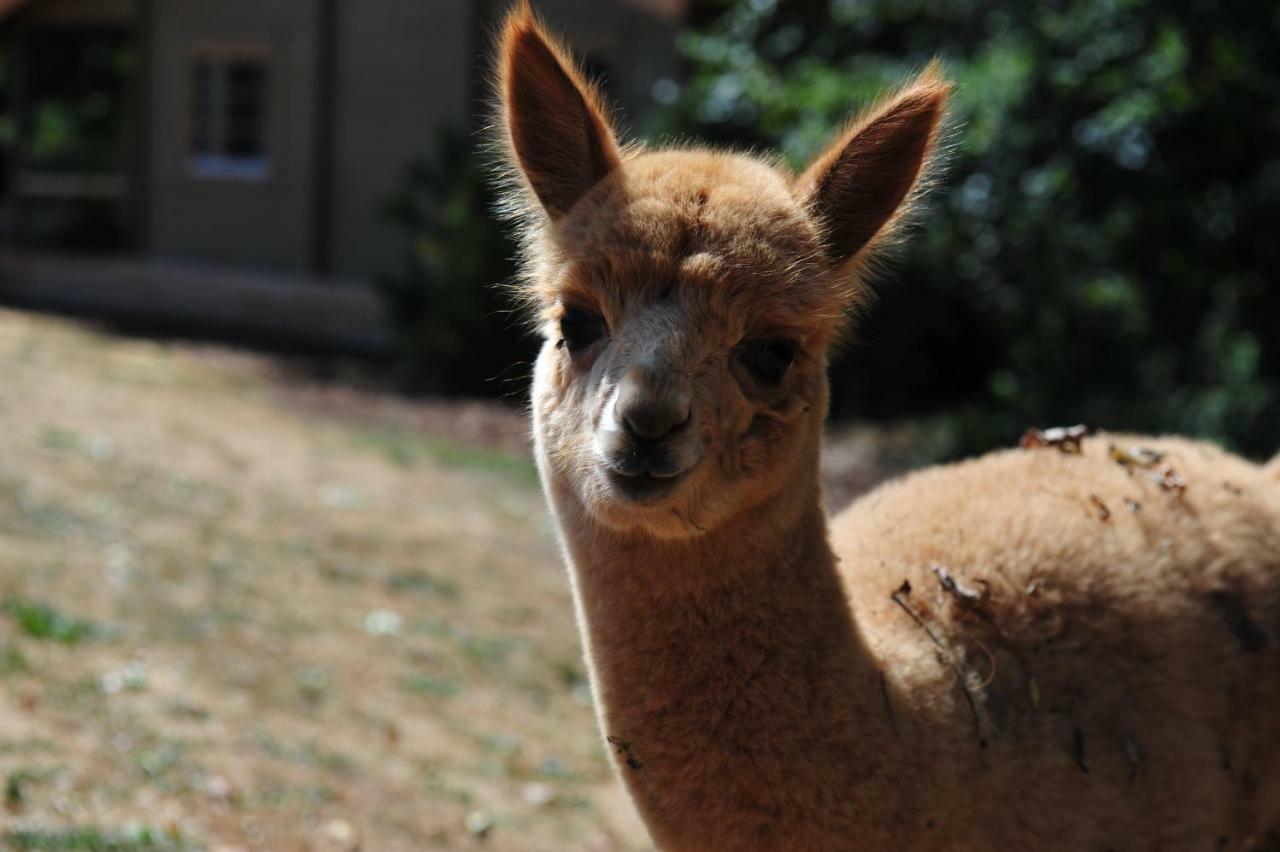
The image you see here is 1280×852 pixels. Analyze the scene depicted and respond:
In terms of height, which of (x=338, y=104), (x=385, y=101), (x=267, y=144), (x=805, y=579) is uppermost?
(x=805, y=579)

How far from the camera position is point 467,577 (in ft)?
24.6

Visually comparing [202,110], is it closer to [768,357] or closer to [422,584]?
[422,584]

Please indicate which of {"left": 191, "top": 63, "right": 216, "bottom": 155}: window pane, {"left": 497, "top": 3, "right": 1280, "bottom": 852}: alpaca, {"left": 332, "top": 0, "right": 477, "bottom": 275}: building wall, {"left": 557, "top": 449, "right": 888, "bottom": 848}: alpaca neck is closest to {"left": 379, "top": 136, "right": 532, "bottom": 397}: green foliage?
{"left": 332, "top": 0, "right": 477, "bottom": 275}: building wall

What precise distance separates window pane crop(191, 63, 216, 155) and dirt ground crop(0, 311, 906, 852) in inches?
412

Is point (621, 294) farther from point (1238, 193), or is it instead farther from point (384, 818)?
point (1238, 193)

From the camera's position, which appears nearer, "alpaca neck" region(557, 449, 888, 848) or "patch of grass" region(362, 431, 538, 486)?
"alpaca neck" region(557, 449, 888, 848)

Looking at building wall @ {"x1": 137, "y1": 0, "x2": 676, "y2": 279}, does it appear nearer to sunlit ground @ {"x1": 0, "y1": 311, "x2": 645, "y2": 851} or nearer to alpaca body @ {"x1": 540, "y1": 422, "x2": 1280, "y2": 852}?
sunlit ground @ {"x1": 0, "y1": 311, "x2": 645, "y2": 851}

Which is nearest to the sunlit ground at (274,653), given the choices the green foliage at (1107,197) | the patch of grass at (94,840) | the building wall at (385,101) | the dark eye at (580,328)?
the patch of grass at (94,840)

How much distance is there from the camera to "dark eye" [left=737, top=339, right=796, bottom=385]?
2.72 meters

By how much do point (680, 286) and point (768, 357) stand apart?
0.26 meters

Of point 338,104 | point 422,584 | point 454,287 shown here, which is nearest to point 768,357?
point 422,584

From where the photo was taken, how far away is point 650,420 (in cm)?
243

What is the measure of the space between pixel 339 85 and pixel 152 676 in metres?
14.1

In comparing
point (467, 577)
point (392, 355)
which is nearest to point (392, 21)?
point (392, 355)
